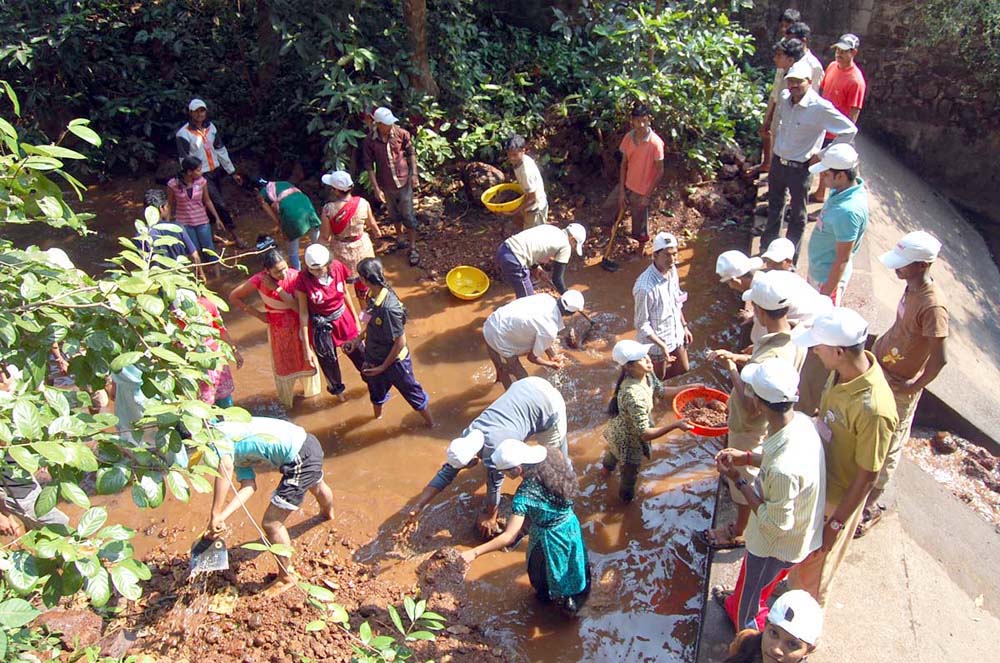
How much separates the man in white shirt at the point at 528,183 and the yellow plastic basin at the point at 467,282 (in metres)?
0.83

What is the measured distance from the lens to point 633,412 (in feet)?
15.1

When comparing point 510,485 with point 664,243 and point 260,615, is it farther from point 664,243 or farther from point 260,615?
point 664,243

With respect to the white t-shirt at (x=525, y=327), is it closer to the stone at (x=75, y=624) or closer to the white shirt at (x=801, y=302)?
the white shirt at (x=801, y=302)

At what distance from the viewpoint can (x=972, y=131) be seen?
959 cm

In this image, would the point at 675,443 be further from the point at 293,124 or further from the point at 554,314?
the point at 293,124

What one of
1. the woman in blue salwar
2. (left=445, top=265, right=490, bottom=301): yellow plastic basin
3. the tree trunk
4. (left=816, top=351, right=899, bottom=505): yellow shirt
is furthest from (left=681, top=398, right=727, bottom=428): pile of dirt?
the tree trunk

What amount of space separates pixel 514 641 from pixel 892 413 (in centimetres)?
258

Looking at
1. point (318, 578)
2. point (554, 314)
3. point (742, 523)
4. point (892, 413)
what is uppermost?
point (892, 413)

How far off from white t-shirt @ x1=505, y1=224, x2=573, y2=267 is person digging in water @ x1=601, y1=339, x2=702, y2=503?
1951mm

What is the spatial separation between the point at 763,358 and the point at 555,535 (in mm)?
1609

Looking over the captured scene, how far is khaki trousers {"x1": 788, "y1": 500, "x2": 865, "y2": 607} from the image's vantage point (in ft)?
12.3

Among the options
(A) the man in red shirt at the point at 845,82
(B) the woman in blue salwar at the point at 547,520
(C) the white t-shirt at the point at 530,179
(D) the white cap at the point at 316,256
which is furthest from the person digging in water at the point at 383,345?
(A) the man in red shirt at the point at 845,82

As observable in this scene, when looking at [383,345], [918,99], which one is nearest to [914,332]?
[383,345]

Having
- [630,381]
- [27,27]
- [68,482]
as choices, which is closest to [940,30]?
[630,381]
